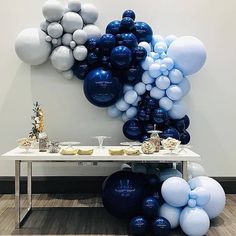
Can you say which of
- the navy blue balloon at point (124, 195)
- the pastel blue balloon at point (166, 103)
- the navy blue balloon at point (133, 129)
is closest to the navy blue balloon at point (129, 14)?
the pastel blue balloon at point (166, 103)

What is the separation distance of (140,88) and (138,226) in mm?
1463

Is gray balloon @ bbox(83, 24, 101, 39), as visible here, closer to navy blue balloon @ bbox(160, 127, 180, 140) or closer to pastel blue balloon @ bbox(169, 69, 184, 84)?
pastel blue balloon @ bbox(169, 69, 184, 84)

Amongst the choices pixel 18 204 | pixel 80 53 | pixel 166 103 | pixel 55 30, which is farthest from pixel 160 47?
pixel 18 204

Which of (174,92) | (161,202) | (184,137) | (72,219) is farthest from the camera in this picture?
(184,137)

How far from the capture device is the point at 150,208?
3041 millimetres

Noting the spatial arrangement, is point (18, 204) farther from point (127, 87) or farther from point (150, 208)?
point (127, 87)

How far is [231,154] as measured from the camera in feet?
14.0

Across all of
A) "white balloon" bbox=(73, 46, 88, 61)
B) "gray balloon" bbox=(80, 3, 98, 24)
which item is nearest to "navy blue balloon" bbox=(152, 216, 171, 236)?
"white balloon" bbox=(73, 46, 88, 61)

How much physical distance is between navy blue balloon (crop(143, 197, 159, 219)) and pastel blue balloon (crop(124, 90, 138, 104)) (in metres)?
1.13

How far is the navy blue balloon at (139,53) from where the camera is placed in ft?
12.0

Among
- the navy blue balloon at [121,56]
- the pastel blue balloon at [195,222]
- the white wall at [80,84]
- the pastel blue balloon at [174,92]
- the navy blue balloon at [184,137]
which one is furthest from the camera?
the white wall at [80,84]

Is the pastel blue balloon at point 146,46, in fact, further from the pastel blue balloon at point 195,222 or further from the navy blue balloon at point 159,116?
the pastel blue balloon at point 195,222

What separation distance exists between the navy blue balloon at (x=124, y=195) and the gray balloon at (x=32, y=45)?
1569mm

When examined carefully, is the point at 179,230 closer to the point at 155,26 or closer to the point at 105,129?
the point at 105,129
